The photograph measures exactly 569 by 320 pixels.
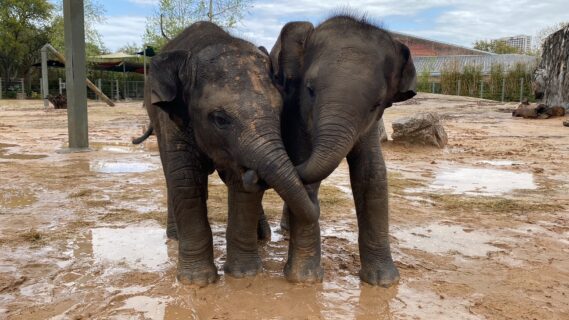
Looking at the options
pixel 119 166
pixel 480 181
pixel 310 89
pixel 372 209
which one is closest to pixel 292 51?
pixel 310 89

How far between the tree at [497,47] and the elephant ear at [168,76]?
66672 mm

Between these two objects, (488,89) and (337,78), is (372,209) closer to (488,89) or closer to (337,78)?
(337,78)

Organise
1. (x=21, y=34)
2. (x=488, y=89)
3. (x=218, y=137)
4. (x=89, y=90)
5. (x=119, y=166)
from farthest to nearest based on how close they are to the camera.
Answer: (x=21, y=34) → (x=89, y=90) → (x=488, y=89) → (x=119, y=166) → (x=218, y=137)

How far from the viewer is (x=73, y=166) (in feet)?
30.2

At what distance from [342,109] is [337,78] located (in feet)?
0.65

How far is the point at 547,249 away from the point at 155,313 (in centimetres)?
338

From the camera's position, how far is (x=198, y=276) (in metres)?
3.79

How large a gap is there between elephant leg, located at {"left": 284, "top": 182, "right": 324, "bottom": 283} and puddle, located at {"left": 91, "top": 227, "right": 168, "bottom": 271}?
3.55 feet

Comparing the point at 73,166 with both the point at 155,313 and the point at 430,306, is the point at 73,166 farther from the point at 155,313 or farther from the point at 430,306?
the point at 430,306

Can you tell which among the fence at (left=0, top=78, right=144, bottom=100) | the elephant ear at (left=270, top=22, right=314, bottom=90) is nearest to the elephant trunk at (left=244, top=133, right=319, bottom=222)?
the elephant ear at (left=270, top=22, right=314, bottom=90)

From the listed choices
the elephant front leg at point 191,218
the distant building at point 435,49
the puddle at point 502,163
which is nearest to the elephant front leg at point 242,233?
the elephant front leg at point 191,218

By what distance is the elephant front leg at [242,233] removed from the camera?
3.71m

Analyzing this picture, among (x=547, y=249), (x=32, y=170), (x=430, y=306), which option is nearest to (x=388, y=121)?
(x=32, y=170)

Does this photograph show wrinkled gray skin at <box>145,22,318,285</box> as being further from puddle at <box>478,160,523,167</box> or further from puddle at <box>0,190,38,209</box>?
puddle at <box>478,160,523,167</box>
